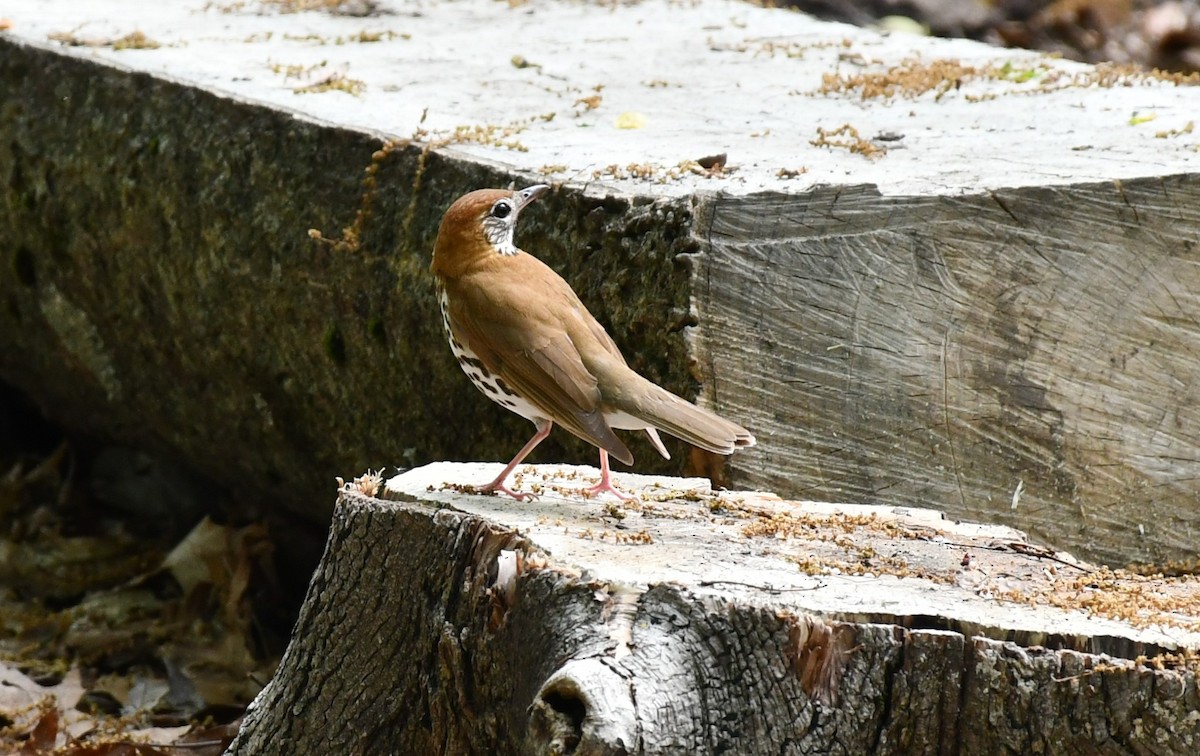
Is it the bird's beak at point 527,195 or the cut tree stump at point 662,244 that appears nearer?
the bird's beak at point 527,195

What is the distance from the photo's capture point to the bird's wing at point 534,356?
10.7 feet

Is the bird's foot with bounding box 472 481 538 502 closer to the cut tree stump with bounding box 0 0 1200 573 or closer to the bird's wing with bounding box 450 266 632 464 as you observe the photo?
the bird's wing with bounding box 450 266 632 464

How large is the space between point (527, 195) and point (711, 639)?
1.51m

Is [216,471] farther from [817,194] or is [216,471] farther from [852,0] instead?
[852,0]

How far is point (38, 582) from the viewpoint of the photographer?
18.5 ft

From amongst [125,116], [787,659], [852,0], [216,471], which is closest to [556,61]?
[125,116]

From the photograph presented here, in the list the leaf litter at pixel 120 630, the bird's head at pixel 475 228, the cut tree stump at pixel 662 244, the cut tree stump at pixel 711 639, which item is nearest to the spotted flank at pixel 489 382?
the bird's head at pixel 475 228

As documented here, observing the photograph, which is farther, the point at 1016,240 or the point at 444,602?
the point at 1016,240

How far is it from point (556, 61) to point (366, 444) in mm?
1889

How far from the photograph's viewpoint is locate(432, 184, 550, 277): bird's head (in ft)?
11.5

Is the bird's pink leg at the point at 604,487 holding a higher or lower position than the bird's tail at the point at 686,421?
lower

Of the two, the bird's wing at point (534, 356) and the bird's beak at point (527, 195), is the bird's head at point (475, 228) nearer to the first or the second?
the bird's beak at point (527, 195)

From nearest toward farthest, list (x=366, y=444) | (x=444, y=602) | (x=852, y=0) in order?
(x=444, y=602), (x=366, y=444), (x=852, y=0)

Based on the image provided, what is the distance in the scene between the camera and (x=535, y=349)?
3.30 metres
